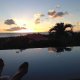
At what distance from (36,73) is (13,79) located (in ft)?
13.0

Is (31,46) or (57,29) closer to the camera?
(31,46)

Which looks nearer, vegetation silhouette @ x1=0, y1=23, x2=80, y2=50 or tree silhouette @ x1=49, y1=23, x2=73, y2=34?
vegetation silhouette @ x1=0, y1=23, x2=80, y2=50

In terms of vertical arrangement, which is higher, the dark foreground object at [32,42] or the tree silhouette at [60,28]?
the tree silhouette at [60,28]

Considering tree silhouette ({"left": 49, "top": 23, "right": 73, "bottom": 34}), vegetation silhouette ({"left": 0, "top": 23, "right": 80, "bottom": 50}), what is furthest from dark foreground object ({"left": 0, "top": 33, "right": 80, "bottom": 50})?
tree silhouette ({"left": 49, "top": 23, "right": 73, "bottom": 34})

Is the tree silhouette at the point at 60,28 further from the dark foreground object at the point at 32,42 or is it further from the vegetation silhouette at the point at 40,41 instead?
Result: the dark foreground object at the point at 32,42

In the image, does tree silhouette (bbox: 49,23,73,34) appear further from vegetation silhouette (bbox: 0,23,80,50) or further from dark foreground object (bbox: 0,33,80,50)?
dark foreground object (bbox: 0,33,80,50)

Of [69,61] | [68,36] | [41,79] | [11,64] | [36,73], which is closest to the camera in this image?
[41,79]

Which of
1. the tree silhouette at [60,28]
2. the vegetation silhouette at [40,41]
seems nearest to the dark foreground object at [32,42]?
the vegetation silhouette at [40,41]

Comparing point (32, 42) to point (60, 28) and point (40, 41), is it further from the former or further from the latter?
point (60, 28)

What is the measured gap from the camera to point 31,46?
1397 centimetres

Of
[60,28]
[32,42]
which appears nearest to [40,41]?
[32,42]

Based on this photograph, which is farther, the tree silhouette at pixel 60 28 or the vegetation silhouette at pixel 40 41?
the tree silhouette at pixel 60 28

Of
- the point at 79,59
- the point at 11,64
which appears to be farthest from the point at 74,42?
the point at 11,64

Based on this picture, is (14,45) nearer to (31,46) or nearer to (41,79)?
(31,46)
